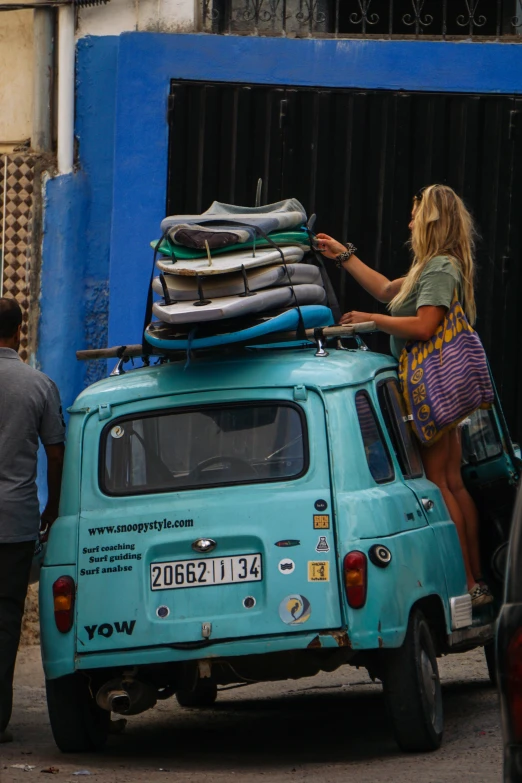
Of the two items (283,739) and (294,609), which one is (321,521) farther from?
(283,739)

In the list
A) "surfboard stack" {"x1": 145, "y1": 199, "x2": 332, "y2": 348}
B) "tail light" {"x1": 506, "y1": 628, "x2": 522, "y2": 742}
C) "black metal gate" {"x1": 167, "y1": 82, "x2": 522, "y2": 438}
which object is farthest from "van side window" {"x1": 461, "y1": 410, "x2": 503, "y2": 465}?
"tail light" {"x1": 506, "y1": 628, "x2": 522, "y2": 742}

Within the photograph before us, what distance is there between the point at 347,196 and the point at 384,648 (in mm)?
5583

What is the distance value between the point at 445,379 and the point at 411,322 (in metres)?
0.33

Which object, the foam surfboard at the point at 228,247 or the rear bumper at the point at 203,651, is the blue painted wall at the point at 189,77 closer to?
the foam surfboard at the point at 228,247

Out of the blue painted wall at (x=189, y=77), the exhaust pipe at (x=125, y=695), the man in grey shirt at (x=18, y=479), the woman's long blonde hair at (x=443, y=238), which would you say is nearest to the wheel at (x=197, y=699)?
the man in grey shirt at (x=18, y=479)

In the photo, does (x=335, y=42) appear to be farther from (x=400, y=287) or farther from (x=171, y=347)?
(x=171, y=347)

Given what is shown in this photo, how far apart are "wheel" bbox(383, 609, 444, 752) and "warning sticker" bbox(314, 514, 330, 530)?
57cm

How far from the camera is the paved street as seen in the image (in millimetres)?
5691

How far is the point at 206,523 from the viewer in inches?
230


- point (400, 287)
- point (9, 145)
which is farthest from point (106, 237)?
point (400, 287)

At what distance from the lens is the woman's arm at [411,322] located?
679 cm

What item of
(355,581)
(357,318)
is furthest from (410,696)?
(357,318)

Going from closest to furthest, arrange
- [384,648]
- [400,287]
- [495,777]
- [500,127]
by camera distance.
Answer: [495,777], [384,648], [400,287], [500,127]

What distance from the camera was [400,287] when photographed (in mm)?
7750
